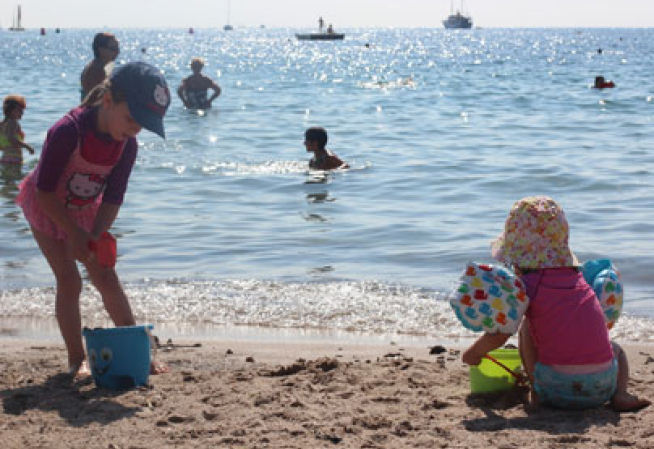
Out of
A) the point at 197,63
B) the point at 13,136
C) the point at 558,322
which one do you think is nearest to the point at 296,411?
the point at 558,322

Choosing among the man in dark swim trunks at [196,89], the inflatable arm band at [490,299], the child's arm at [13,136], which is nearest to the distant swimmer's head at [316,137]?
the child's arm at [13,136]

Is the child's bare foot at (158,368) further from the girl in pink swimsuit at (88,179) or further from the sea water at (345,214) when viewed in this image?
the sea water at (345,214)

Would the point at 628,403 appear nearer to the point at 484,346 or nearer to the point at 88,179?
the point at 484,346

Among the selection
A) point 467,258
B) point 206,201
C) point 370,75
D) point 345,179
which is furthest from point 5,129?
point 370,75

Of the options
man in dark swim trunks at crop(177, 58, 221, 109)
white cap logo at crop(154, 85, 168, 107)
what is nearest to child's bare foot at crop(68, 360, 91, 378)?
A: white cap logo at crop(154, 85, 168, 107)

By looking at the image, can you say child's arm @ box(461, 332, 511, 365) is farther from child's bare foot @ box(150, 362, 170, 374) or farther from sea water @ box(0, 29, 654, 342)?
sea water @ box(0, 29, 654, 342)

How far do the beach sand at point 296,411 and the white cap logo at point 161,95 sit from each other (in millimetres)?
1175

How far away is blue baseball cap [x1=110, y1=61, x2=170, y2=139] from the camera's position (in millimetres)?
3807

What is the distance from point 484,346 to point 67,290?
70.7 inches

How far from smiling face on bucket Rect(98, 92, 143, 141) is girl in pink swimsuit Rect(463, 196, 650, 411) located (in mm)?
1568

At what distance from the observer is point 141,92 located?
12.5ft

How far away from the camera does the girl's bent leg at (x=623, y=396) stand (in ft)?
12.0

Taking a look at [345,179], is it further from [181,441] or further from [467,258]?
[181,441]

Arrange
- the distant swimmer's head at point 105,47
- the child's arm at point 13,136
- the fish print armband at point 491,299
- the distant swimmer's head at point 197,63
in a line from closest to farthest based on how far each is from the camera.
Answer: the fish print armband at point 491,299
the distant swimmer's head at point 105,47
the child's arm at point 13,136
the distant swimmer's head at point 197,63
